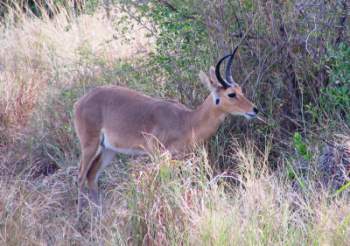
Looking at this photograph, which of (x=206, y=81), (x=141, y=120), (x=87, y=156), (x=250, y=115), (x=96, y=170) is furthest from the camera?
(x=96, y=170)

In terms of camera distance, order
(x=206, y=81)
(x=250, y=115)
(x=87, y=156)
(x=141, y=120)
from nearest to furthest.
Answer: (x=250, y=115)
(x=206, y=81)
(x=141, y=120)
(x=87, y=156)

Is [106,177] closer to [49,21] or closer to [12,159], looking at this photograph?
[12,159]

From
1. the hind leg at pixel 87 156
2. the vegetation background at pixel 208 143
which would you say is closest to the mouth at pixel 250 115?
the vegetation background at pixel 208 143

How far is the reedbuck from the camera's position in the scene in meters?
7.26

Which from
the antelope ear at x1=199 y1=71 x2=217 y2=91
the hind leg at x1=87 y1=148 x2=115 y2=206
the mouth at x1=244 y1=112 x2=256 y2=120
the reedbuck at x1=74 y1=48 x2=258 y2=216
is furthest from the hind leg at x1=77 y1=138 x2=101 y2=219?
the mouth at x1=244 y1=112 x2=256 y2=120

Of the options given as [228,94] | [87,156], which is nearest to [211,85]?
[228,94]

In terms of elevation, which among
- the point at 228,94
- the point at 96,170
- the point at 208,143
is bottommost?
the point at 96,170

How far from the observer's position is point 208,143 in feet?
24.7

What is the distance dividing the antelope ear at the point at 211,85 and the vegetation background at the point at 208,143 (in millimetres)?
453

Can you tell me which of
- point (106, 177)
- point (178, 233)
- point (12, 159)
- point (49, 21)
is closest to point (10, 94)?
point (12, 159)

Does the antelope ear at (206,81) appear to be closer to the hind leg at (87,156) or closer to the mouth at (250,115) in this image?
the mouth at (250,115)

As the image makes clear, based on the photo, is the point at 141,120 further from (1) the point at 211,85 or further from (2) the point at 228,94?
(2) the point at 228,94

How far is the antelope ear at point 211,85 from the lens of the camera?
7.27 meters

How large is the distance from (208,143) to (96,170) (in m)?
1.21
